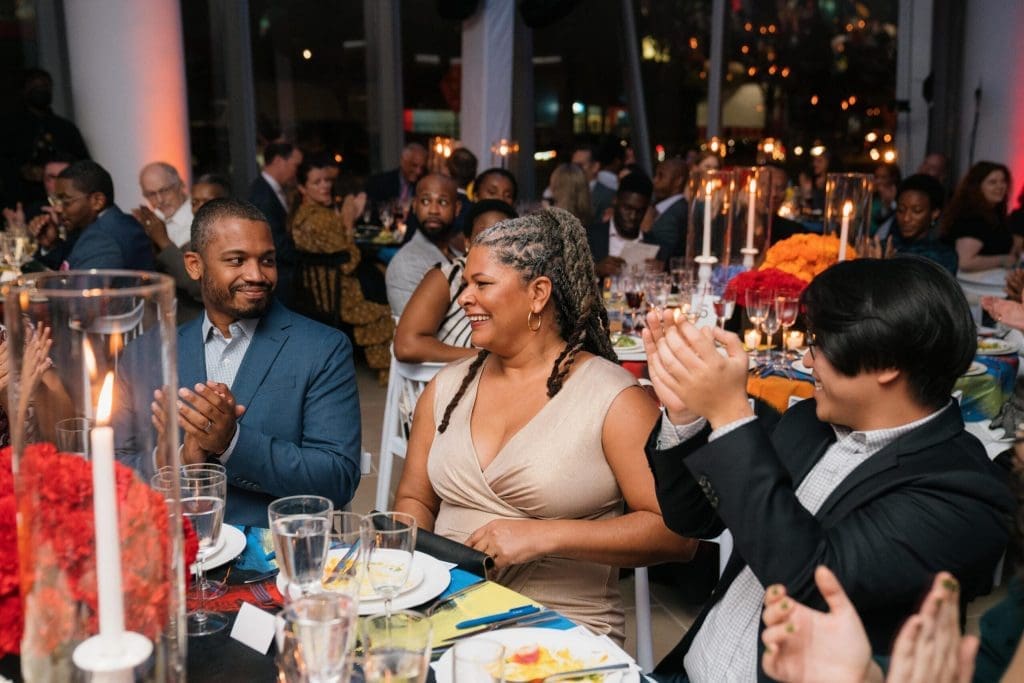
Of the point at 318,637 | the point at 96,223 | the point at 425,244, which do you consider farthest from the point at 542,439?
the point at 96,223

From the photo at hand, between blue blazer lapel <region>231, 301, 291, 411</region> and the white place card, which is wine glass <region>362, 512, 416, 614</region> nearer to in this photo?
the white place card

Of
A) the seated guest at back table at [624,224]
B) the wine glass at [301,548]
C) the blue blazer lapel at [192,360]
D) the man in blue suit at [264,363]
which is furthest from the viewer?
the seated guest at back table at [624,224]

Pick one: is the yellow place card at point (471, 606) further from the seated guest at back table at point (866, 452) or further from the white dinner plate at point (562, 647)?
the seated guest at back table at point (866, 452)

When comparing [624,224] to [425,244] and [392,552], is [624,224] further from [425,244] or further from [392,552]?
[392,552]

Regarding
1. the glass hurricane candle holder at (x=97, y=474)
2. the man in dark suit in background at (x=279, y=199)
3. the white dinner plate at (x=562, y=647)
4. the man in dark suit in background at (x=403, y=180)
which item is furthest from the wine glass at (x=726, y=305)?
the man in dark suit in background at (x=403, y=180)

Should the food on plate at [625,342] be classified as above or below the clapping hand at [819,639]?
below

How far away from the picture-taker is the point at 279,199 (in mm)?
7062

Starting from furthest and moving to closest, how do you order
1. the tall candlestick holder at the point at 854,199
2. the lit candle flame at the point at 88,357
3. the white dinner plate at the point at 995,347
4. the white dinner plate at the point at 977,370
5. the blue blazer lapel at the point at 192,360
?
the tall candlestick holder at the point at 854,199 < the white dinner plate at the point at 995,347 < the white dinner plate at the point at 977,370 < the blue blazer lapel at the point at 192,360 < the lit candle flame at the point at 88,357

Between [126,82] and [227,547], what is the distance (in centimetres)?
649

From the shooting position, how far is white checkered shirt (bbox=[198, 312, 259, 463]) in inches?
104

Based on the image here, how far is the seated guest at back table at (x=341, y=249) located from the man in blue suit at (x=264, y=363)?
3.67 metres

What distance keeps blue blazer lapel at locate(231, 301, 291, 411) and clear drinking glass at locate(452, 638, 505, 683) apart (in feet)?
4.78

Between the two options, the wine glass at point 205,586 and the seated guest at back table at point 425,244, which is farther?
the seated guest at back table at point 425,244

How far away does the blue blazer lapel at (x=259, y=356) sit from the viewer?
8.41 feet
